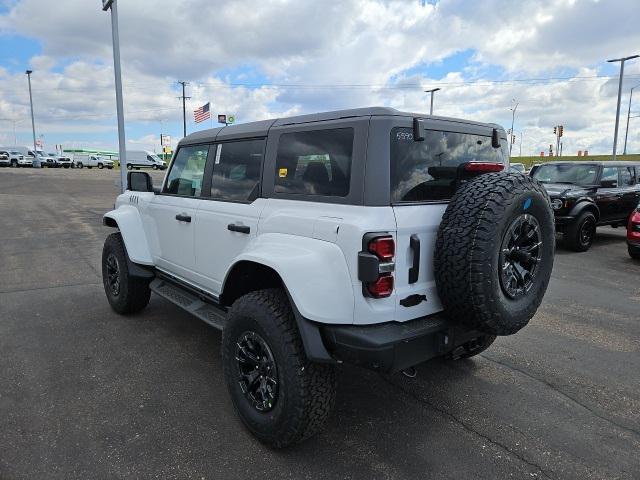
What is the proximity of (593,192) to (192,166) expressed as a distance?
8.73 m

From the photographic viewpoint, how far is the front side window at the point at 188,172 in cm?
387

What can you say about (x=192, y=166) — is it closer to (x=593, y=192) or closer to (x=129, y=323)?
(x=129, y=323)

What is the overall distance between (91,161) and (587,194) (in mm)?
55040

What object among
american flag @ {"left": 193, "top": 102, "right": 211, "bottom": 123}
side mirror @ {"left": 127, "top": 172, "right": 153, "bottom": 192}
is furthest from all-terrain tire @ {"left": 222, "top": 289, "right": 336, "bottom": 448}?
american flag @ {"left": 193, "top": 102, "right": 211, "bottom": 123}

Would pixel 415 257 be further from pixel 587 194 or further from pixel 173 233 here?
pixel 587 194

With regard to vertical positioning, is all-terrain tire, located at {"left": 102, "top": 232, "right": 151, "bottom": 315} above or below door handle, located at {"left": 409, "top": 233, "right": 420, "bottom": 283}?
below

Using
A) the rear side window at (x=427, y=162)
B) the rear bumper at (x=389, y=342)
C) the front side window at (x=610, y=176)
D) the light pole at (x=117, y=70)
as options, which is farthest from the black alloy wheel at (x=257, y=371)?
the light pole at (x=117, y=70)

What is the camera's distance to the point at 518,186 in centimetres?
252

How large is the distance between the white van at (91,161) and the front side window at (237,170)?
55.0m

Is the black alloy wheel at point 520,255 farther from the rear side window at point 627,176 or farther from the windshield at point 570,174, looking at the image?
the rear side window at point 627,176

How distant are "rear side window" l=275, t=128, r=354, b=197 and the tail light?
1.21ft

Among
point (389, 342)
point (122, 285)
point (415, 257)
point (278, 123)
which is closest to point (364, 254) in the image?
point (415, 257)

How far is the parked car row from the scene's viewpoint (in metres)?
49.7

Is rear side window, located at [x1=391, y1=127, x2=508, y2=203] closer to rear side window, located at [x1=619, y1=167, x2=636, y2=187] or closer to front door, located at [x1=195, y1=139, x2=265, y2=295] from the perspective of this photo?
front door, located at [x1=195, y1=139, x2=265, y2=295]
